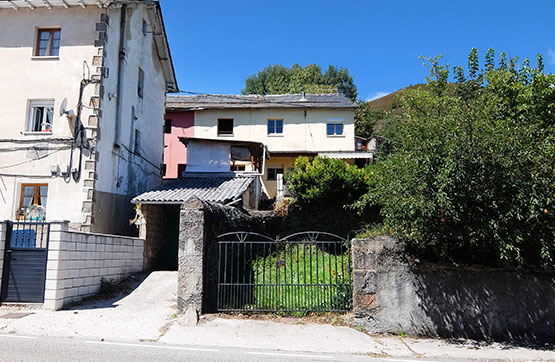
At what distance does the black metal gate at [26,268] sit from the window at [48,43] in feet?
25.5

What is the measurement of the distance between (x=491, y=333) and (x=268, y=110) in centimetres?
2092

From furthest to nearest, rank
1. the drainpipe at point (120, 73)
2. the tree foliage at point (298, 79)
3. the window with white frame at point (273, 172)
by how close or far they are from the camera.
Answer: the tree foliage at point (298, 79) → the window with white frame at point (273, 172) → the drainpipe at point (120, 73)

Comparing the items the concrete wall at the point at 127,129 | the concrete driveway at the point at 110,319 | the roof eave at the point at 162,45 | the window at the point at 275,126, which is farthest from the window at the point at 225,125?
the concrete driveway at the point at 110,319

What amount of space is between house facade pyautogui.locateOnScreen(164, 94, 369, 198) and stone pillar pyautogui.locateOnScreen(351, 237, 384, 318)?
58.0 feet

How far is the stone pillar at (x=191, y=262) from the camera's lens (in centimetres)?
788

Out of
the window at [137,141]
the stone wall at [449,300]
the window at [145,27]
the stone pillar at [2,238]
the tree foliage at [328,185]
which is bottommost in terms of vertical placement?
the stone wall at [449,300]

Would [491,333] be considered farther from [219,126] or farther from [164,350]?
[219,126]

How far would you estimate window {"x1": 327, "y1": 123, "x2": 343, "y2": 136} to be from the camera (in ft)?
85.0

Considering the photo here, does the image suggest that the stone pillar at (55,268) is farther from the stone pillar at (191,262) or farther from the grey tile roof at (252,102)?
the grey tile roof at (252,102)

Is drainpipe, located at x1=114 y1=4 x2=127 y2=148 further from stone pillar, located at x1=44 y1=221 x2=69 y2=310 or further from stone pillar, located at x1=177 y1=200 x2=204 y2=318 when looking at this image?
stone pillar, located at x1=177 y1=200 x2=204 y2=318

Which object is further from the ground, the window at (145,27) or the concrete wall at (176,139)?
the window at (145,27)

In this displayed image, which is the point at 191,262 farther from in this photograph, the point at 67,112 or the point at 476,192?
the point at 67,112

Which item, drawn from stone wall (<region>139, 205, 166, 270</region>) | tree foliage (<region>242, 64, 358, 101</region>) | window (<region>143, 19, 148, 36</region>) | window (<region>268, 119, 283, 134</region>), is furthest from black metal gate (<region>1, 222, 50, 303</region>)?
tree foliage (<region>242, 64, 358, 101</region>)

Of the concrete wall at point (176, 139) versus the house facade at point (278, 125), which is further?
the concrete wall at point (176, 139)
